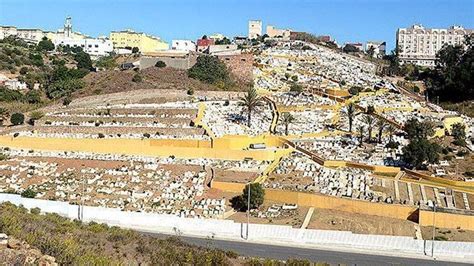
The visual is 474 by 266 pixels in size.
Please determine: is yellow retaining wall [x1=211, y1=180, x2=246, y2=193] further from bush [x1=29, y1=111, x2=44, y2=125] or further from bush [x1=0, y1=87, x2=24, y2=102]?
bush [x1=0, y1=87, x2=24, y2=102]

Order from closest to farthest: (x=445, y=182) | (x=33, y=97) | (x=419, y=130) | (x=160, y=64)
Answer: (x=445, y=182) → (x=419, y=130) → (x=33, y=97) → (x=160, y=64)

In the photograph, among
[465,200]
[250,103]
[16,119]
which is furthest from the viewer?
[16,119]

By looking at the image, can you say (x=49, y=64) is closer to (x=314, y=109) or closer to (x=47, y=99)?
(x=47, y=99)

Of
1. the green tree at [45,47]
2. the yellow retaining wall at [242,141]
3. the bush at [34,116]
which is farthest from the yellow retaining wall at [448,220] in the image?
the green tree at [45,47]

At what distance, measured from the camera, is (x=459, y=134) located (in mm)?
41906

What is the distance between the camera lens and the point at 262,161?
124 ft

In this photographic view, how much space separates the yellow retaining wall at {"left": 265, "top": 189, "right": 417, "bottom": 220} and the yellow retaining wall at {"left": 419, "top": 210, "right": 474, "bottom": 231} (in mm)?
600

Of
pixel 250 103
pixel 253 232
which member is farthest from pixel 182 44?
pixel 253 232

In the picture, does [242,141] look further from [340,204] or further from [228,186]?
[340,204]

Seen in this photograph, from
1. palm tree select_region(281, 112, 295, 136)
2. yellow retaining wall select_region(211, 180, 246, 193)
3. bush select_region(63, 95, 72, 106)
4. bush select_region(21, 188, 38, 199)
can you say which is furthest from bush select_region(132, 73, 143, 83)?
yellow retaining wall select_region(211, 180, 246, 193)

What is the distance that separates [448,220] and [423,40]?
295 ft

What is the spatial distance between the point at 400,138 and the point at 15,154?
963 inches

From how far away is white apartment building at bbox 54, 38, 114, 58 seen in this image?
11112cm

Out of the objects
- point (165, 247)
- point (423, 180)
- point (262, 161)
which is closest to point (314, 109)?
point (262, 161)
